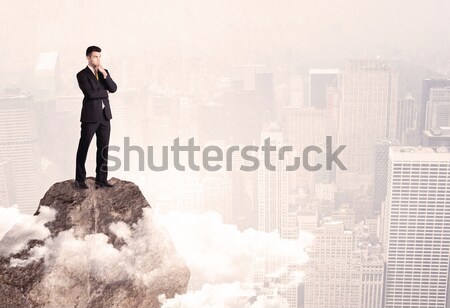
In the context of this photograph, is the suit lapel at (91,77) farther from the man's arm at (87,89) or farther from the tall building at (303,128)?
the tall building at (303,128)

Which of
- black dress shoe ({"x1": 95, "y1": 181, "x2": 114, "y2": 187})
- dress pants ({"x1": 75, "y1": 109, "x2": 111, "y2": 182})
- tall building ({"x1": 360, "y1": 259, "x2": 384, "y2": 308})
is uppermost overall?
dress pants ({"x1": 75, "y1": 109, "x2": 111, "y2": 182})

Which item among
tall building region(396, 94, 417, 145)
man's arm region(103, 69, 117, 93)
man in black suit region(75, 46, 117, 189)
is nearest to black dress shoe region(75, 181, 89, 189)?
man in black suit region(75, 46, 117, 189)

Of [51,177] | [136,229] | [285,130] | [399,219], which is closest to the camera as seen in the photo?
[136,229]

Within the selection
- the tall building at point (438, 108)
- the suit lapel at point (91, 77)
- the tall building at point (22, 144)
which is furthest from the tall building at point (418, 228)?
the suit lapel at point (91, 77)

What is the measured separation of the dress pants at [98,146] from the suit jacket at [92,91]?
A: 85 mm

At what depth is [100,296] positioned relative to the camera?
5.05m

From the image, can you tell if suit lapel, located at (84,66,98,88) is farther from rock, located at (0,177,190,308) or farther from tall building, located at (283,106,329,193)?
tall building, located at (283,106,329,193)

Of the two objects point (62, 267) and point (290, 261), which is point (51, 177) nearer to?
point (290, 261)

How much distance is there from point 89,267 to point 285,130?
64.3 metres

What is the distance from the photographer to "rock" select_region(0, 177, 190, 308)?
4.86 metres

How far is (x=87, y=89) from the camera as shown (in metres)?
5.30

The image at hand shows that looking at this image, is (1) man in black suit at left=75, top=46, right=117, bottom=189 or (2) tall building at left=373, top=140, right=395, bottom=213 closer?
(1) man in black suit at left=75, top=46, right=117, bottom=189

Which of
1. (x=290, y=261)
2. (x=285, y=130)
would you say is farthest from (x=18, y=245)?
(x=285, y=130)

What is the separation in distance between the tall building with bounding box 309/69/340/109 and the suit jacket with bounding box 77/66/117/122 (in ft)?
214
